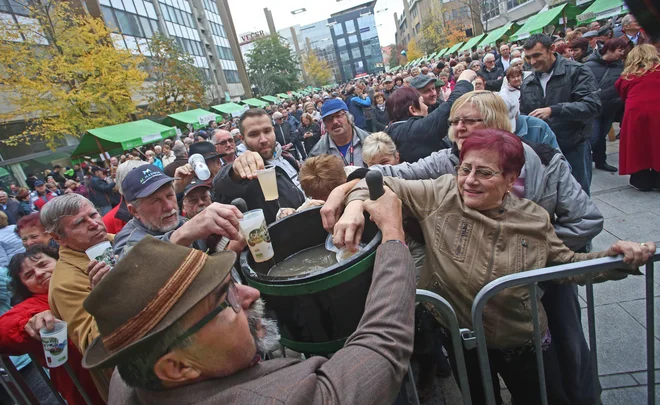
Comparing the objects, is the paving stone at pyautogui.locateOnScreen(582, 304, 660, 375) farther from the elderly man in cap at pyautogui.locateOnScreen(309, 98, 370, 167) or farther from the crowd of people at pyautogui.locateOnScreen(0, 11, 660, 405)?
the elderly man in cap at pyautogui.locateOnScreen(309, 98, 370, 167)

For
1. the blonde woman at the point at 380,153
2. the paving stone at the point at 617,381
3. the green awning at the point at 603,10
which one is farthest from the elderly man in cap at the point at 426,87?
the green awning at the point at 603,10

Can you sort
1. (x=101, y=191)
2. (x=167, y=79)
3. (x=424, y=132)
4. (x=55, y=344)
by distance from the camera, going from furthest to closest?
1. (x=167, y=79)
2. (x=101, y=191)
3. (x=424, y=132)
4. (x=55, y=344)

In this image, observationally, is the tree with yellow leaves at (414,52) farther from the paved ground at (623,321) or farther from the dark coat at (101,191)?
the paved ground at (623,321)

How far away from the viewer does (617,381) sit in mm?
2326

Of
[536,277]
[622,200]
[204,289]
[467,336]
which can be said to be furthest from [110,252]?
[622,200]

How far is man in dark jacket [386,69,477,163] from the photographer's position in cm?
354

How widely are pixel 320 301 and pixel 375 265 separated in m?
0.23

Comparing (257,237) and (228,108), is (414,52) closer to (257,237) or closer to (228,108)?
(228,108)

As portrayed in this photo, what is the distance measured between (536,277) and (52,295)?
8.78ft

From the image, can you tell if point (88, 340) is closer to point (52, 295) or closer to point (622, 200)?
point (52, 295)

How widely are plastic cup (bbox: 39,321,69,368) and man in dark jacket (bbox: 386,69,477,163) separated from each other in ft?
10.8

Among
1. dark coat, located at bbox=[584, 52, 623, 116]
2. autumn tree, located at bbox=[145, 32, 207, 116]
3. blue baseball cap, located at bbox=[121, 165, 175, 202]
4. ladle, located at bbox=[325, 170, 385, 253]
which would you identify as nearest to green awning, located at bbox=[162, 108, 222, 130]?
autumn tree, located at bbox=[145, 32, 207, 116]

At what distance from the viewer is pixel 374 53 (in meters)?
119

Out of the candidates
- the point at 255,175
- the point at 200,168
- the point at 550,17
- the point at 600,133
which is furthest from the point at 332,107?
the point at 550,17
